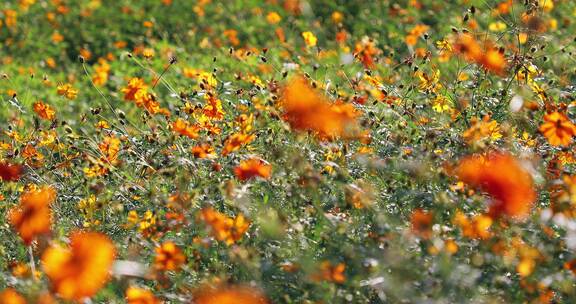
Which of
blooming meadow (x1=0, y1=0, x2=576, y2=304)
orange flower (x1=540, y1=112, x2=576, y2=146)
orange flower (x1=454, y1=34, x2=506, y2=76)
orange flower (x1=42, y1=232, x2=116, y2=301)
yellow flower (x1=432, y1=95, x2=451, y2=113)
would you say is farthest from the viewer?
yellow flower (x1=432, y1=95, x2=451, y2=113)

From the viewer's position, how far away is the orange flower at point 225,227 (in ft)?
7.34

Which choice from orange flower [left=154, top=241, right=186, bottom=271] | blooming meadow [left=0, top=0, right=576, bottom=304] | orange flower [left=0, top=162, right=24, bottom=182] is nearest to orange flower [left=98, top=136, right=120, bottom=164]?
blooming meadow [left=0, top=0, right=576, bottom=304]

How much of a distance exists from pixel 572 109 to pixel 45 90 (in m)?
4.12

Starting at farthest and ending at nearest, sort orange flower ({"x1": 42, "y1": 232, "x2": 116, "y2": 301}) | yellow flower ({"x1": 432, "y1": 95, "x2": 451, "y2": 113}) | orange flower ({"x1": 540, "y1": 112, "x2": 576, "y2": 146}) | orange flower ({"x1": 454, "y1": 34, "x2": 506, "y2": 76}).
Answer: yellow flower ({"x1": 432, "y1": 95, "x2": 451, "y2": 113})
orange flower ({"x1": 454, "y1": 34, "x2": 506, "y2": 76})
orange flower ({"x1": 540, "y1": 112, "x2": 576, "y2": 146})
orange flower ({"x1": 42, "y1": 232, "x2": 116, "y2": 301})

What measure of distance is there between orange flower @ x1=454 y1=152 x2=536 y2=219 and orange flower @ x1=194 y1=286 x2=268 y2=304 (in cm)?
59

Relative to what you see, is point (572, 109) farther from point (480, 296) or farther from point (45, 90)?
point (45, 90)

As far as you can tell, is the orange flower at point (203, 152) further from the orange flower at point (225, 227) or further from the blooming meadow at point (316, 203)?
the orange flower at point (225, 227)

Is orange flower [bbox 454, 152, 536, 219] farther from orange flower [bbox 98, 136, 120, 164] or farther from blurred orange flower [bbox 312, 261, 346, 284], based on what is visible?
orange flower [bbox 98, 136, 120, 164]

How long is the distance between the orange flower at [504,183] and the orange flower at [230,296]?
587mm

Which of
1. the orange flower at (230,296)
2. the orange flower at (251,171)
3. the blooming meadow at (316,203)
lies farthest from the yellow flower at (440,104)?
the orange flower at (230,296)

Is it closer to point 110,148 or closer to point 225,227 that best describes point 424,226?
point 225,227

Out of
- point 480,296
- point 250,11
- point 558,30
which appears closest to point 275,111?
point 480,296

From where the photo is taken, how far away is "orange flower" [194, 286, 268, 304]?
198 cm

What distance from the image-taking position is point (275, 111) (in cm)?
279
